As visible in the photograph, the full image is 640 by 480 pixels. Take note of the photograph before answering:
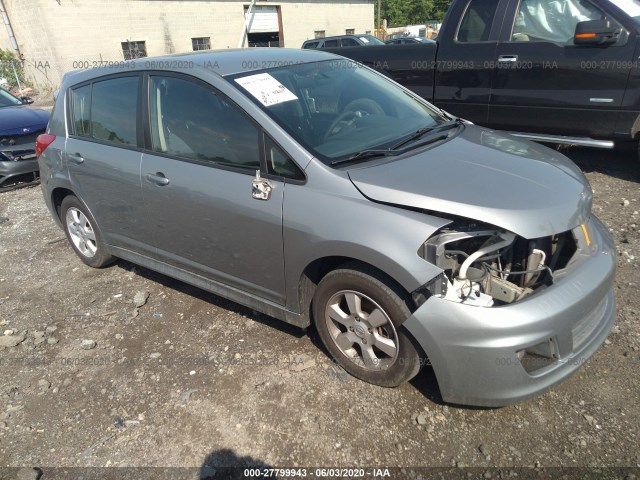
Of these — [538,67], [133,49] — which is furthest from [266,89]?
[133,49]

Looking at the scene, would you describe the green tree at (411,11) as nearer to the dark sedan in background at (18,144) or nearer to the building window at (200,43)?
the building window at (200,43)

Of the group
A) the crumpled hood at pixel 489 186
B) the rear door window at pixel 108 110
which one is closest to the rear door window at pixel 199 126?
the rear door window at pixel 108 110

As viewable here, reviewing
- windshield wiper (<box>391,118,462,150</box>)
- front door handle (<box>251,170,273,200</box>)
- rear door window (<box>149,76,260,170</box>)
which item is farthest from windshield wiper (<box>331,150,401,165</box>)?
rear door window (<box>149,76,260,170</box>)

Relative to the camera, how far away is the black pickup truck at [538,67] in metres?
4.69

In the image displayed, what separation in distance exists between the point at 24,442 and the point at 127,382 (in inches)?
23.2

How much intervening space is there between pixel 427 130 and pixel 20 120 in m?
6.54

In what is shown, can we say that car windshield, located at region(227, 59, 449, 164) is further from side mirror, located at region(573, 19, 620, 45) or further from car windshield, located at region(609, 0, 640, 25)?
car windshield, located at region(609, 0, 640, 25)

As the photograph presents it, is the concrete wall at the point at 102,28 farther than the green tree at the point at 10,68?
No

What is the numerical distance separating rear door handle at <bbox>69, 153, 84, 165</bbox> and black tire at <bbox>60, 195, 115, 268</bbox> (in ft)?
1.24

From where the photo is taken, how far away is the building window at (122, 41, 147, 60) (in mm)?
20359

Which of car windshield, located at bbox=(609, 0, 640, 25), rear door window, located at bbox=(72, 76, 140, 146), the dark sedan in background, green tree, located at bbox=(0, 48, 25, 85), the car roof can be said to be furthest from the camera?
green tree, located at bbox=(0, 48, 25, 85)

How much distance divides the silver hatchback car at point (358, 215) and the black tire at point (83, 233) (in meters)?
0.45

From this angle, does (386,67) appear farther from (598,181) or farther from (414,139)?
(414,139)

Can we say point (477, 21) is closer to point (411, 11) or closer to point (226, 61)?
point (226, 61)
